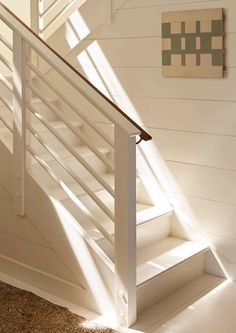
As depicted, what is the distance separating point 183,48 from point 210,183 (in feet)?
2.85

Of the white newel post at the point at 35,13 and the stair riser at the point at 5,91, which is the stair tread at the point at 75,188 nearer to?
the stair riser at the point at 5,91

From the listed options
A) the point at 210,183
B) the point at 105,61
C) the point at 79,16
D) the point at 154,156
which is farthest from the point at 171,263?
the point at 79,16

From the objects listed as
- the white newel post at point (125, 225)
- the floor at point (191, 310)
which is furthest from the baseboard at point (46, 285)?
the white newel post at point (125, 225)

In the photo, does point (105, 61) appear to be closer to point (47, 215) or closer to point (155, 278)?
point (47, 215)

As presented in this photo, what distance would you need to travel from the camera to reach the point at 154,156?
382cm

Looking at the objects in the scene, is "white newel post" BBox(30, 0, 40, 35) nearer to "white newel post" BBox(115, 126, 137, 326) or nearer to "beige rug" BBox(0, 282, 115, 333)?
"white newel post" BBox(115, 126, 137, 326)

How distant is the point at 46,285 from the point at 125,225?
→ 76cm

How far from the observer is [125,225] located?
2855 mm

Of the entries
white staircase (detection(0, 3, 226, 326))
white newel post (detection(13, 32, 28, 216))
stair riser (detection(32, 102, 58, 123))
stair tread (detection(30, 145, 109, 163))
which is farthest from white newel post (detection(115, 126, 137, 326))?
stair riser (detection(32, 102, 58, 123))

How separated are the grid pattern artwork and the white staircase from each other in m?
0.71

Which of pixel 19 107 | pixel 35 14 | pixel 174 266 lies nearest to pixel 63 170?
pixel 19 107

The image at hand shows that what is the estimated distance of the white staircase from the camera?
2869 millimetres

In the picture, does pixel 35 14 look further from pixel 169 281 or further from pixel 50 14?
pixel 169 281

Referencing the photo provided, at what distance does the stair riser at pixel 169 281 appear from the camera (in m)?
3.06
